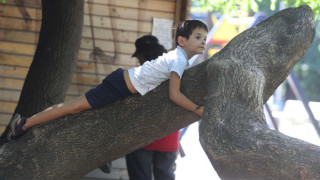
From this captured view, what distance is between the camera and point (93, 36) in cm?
829

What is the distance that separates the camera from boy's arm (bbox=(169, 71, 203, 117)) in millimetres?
4172

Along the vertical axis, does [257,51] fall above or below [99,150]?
above

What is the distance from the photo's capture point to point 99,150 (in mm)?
4414

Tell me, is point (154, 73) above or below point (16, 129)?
above

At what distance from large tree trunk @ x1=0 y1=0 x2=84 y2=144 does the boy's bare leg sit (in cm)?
104

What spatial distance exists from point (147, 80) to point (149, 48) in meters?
1.44

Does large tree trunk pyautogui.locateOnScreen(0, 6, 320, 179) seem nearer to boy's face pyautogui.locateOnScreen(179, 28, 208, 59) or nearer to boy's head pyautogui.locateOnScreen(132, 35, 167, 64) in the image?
boy's face pyautogui.locateOnScreen(179, 28, 208, 59)

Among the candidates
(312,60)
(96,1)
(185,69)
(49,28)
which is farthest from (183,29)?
(312,60)

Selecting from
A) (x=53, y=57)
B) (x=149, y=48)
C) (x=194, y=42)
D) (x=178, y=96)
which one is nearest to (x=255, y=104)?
(x=178, y=96)

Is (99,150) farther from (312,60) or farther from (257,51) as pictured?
(312,60)

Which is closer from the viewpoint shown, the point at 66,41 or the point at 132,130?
the point at 132,130

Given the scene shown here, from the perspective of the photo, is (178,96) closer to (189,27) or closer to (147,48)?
(189,27)

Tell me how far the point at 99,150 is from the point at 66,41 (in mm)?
1765

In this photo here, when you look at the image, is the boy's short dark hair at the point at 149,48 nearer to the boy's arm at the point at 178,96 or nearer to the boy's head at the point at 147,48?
the boy's head at the point at 147,48
